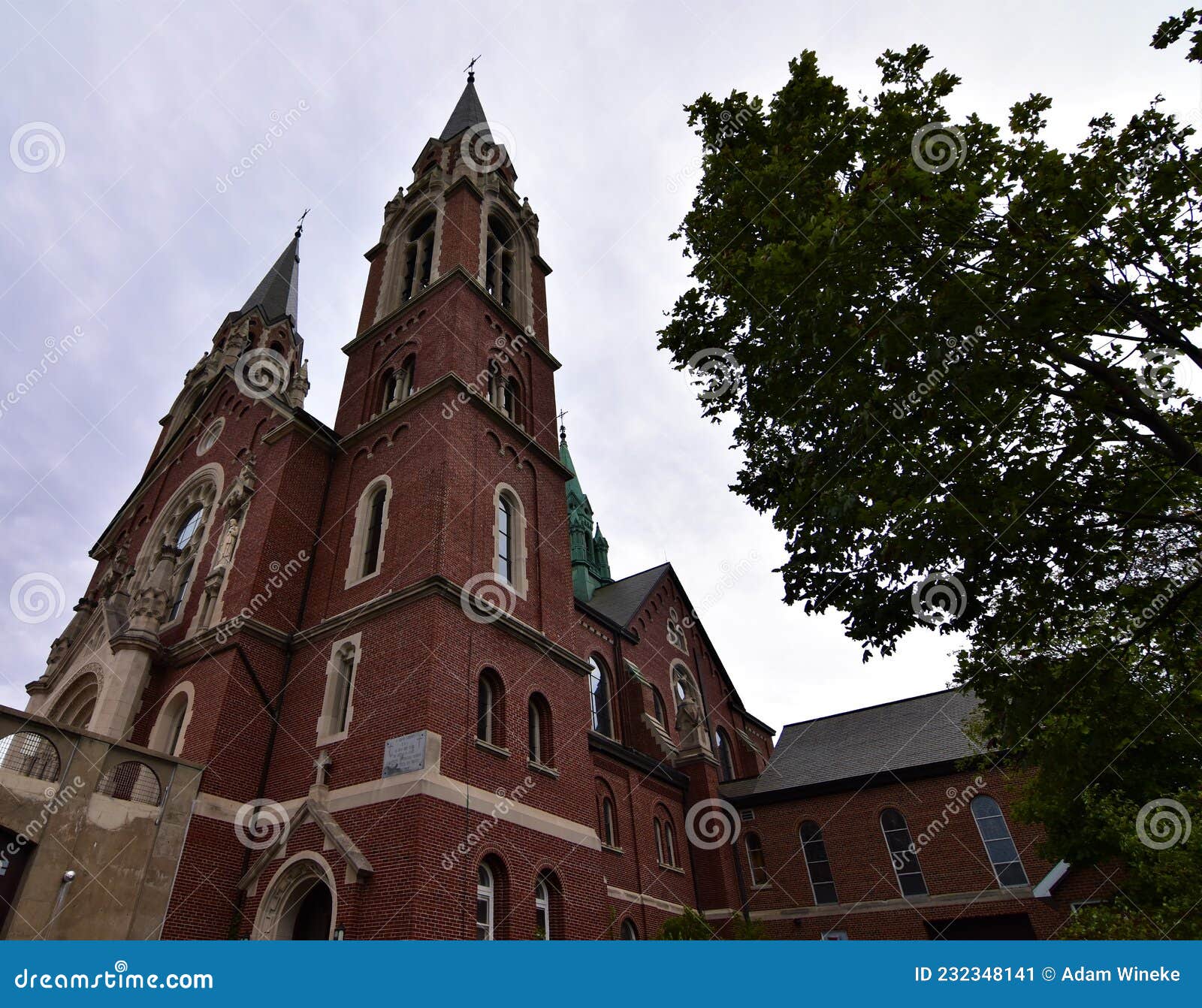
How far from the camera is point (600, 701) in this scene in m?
25.2

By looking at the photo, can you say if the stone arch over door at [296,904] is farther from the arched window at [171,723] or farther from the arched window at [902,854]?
the arched window at [902,854]

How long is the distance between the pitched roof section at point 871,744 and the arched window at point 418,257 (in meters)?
20.8

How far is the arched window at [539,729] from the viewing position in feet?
51.3

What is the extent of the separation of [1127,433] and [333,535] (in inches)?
628

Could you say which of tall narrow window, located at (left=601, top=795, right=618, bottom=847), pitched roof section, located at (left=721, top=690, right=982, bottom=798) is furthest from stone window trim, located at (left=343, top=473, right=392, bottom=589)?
pitched roof section, located at (left=721, top=690, right=982, bottom=798)

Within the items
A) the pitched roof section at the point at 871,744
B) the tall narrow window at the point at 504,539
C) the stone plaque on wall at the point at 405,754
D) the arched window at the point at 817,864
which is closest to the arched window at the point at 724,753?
the pitched roof section at the point at 871,744

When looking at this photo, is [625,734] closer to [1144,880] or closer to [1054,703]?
[1144,880]

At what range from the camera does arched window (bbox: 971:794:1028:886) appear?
20797 millimetres

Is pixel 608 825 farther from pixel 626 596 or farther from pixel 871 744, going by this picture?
pixel 626 596

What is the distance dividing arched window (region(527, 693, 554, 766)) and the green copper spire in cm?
1990

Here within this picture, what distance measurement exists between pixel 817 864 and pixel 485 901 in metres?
15.0

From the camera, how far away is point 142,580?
20547 mm

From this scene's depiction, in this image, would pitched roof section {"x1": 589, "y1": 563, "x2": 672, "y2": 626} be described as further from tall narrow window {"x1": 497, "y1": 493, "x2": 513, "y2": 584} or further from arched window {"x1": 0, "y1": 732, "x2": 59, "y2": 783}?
arched window {"x1": 0, "y1": 732, "x2": 59, "y2": 783}

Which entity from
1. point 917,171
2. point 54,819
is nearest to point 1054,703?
point 917,171
